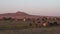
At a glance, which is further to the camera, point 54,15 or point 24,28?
point 54,15

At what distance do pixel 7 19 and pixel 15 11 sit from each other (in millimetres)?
170

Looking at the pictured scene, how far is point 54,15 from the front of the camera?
84.0 inches

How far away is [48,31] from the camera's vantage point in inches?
80.2

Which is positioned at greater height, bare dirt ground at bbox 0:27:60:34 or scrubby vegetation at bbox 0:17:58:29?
scrubby vegetation at bbox 0:17:58:29

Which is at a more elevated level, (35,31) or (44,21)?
(44,21)

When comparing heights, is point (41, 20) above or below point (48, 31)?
above

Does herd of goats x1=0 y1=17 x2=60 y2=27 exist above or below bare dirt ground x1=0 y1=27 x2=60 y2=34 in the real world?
above

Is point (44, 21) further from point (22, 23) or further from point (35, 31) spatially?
point (22, 23)

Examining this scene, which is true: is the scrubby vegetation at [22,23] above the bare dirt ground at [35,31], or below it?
above

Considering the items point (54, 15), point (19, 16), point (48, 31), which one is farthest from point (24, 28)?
point (54, 15)

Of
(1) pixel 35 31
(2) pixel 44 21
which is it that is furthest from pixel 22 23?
(2) pixel 44 21

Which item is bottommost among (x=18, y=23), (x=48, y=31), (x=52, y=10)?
(x=48, y=31)

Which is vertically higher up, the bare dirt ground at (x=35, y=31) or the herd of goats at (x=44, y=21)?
the herd of goats at (x=44, y=21)

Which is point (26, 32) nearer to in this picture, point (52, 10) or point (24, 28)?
point (24, 28)
